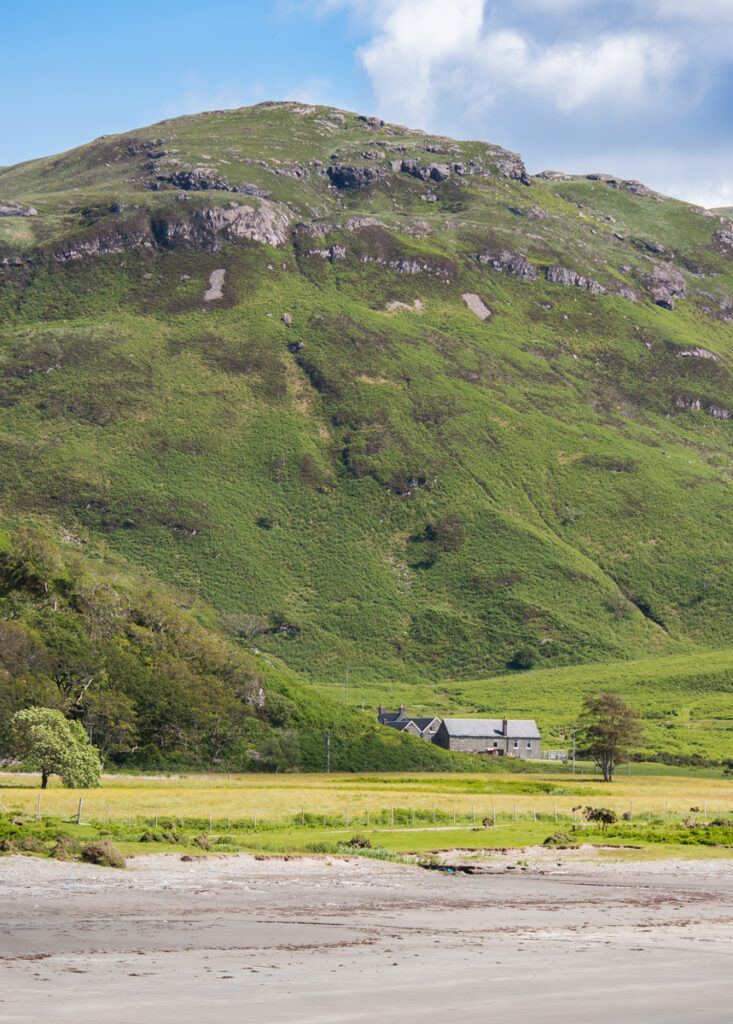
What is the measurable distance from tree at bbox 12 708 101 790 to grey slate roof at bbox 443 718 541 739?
94.2 m

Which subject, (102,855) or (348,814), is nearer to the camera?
(102,855)

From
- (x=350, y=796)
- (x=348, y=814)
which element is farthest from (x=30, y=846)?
(x=350, y=796)

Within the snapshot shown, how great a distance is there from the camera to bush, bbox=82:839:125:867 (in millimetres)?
39672

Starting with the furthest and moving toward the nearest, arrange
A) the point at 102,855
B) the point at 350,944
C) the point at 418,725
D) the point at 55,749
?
the point at 418,725, the point at 55,749, the point at 102,855, the point at 350,944

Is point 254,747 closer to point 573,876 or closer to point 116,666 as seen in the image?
point 116,666

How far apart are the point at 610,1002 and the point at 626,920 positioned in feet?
39.0

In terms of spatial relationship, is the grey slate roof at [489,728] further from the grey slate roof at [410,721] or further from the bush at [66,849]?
the bush at [66,849]

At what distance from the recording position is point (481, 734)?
524 ft

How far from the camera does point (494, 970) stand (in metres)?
23.9

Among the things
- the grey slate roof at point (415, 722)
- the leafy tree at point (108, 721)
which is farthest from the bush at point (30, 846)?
the grey slate roof at point (415, 722)

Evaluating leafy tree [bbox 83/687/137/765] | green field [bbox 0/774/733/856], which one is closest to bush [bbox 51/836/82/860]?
green field [bbox 0/774/733/856]

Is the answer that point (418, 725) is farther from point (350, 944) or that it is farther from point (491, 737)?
point (350, 944)

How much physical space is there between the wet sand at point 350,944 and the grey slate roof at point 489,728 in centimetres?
11709

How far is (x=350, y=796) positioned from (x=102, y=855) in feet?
134
